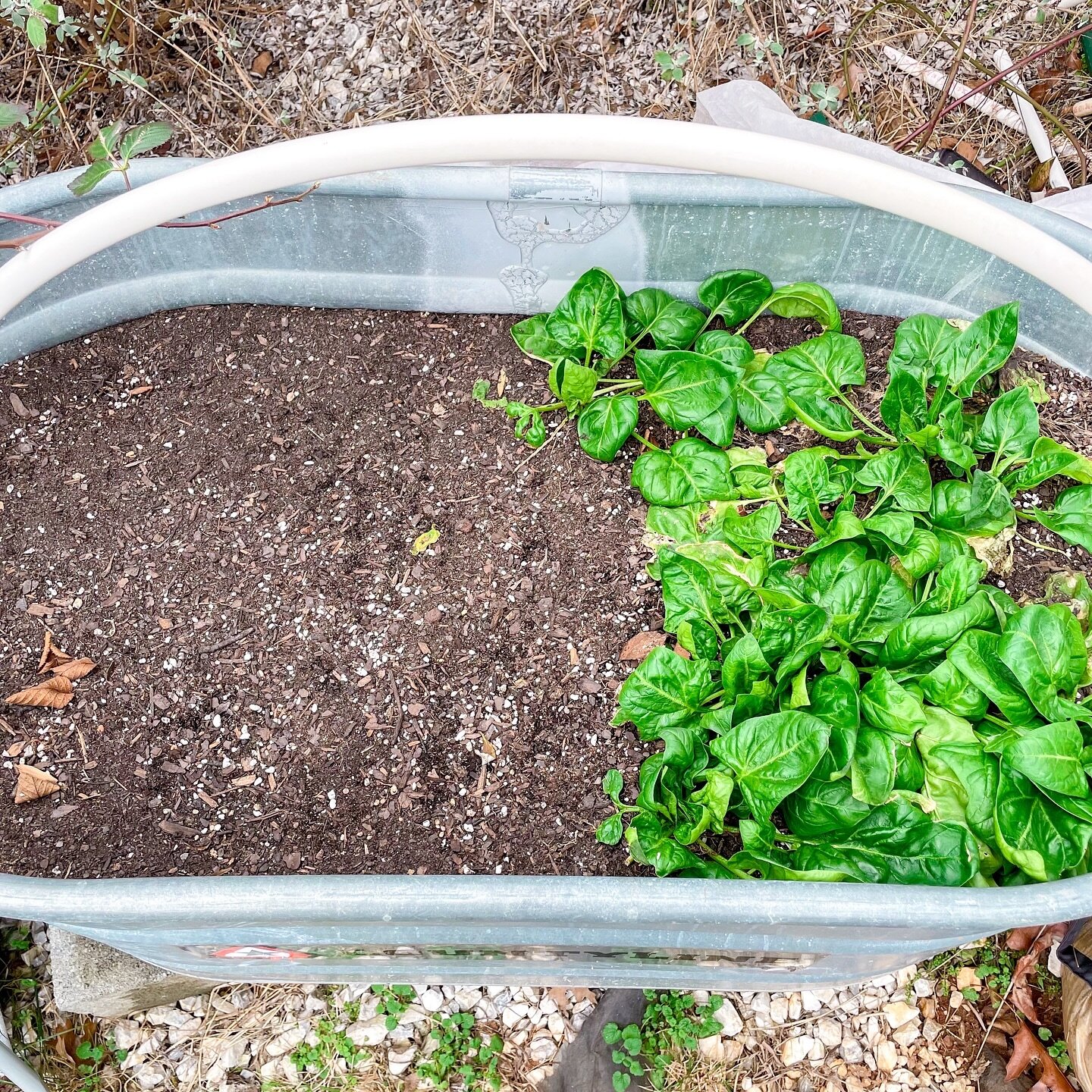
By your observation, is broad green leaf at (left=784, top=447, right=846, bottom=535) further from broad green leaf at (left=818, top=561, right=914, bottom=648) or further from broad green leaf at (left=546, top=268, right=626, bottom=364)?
broad green leaf at (left=546, top=268, right=626, bottom=364)

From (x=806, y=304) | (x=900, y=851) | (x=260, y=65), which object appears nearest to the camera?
(x=900, y=851)

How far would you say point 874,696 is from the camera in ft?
3.43

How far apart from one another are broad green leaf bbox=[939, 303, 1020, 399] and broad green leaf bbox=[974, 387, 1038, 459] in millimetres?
45

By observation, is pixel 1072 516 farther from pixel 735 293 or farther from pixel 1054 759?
pixel 735 293

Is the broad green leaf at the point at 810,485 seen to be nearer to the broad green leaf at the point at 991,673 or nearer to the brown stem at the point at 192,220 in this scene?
the broad green leaf at the point at 991,673

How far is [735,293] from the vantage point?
1285 mm

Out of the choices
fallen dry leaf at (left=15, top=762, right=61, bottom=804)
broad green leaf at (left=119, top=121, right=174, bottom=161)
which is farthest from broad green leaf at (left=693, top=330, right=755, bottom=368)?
fallen dry leaf at (left=15, top=762, right=61, bottom=804)


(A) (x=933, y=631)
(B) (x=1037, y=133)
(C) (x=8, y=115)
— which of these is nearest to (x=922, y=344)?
(A) (x=933, y=631)

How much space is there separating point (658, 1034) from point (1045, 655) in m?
0.81

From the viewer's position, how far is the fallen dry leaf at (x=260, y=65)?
1.79 m

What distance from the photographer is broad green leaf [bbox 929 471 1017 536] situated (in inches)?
45.0

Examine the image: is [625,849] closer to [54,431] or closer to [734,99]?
[54,431]

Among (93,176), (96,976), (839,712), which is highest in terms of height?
(93,176)

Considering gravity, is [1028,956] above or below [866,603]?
below
